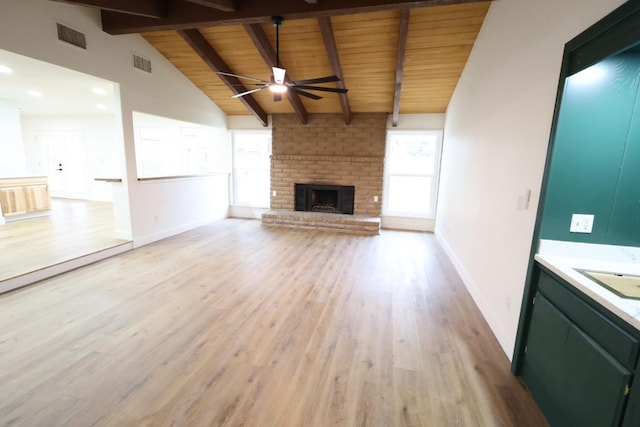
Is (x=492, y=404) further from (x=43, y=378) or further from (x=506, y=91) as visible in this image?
(x=43, y=378)

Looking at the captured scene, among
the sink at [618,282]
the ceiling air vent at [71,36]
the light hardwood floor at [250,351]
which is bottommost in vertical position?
the light hardwood floor at [250,351]

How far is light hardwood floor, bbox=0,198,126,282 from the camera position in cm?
341

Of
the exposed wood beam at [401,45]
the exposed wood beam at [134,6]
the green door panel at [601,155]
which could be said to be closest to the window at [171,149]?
the exposed wood beam at [134,6]

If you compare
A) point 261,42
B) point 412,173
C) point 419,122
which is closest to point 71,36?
point 261,42

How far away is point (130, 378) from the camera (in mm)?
1868

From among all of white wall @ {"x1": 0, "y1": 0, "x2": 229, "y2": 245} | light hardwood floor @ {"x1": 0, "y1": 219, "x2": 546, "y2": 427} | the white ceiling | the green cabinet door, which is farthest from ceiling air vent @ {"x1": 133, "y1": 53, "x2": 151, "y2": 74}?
the green cabinet door

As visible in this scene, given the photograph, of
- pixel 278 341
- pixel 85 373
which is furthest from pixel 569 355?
pixel 85 373

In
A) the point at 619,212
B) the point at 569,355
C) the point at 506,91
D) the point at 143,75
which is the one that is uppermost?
the point at 143,75

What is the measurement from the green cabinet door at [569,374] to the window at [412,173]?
4525 millimetres

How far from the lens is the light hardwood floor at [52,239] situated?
3.41 meters

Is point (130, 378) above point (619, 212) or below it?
below

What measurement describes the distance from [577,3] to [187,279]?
402 cm

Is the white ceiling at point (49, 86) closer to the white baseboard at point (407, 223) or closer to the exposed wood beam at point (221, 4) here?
the exposed wood beam at point (221, 4)

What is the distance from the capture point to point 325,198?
6625 mm
